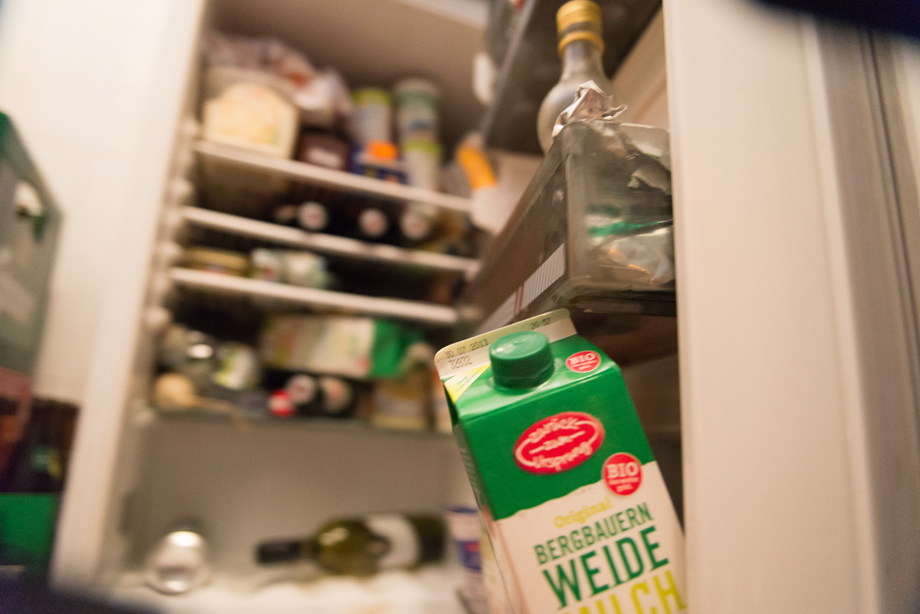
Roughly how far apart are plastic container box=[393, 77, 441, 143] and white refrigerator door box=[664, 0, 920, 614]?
2.38 feet

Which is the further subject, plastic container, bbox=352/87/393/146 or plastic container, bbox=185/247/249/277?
plastic container, bbox=352/87/393/146

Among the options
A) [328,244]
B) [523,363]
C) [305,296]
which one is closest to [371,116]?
[328,244]

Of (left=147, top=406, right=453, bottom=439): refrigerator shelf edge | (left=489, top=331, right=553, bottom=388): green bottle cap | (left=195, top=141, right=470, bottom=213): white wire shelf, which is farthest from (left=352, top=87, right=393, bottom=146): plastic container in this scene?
(left=489, top=331, right=553, bottom=388): green bottle cap

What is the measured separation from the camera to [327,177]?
912mm

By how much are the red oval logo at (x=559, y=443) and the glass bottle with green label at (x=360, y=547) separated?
0.65 metres

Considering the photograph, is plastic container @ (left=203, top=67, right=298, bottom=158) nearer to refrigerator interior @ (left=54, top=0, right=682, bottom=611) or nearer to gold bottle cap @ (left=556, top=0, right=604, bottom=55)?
refrigerator interior @ (left=54, top=0, right=682, bottom=611)

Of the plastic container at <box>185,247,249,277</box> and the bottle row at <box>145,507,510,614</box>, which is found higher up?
the plastic container at <box>185,247,249,277</box>

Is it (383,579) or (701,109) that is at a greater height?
(701,109)

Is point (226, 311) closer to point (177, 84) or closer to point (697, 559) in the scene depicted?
point (177, 84)

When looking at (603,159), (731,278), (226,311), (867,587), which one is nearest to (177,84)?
(226,311)

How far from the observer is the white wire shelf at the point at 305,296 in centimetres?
83

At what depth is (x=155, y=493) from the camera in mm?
931

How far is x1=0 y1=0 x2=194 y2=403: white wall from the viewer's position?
932 millimetres

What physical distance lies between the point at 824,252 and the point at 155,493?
43.7 inches
